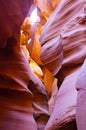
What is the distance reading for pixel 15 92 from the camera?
4.51m

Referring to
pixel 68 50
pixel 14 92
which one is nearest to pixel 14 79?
pixel 14 92

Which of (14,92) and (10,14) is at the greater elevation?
(10,14)

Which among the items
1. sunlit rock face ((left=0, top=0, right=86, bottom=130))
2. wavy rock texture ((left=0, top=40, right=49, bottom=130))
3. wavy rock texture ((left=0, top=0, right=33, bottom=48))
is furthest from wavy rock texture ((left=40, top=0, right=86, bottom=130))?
wavy rock texture ((left=0, top=0, right=33, bottom=48))

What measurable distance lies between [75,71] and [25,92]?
932 millimetres

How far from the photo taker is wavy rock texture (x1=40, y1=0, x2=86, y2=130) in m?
3.41

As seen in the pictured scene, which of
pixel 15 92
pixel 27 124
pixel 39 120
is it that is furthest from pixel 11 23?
pixel 39 120

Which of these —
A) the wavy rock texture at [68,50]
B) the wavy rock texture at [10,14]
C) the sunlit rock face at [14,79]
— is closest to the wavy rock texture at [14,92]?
the sunlit rock face at [14,79]

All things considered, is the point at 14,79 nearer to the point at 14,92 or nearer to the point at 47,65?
the point at 14,92

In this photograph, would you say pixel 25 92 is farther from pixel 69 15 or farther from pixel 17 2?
pixel 69 15

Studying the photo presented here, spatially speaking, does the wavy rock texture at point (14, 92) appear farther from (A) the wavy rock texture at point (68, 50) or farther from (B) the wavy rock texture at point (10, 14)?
(A) the wavy rock texture at point (68, 50)

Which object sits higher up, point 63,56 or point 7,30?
point 7,30

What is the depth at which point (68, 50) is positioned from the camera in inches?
189

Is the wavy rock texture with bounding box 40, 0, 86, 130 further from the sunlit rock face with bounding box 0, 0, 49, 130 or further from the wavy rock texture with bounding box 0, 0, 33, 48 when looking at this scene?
the wavy rock texture with bounding box 0, 0, 33, 48

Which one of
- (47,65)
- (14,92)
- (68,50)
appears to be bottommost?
(47,65)
